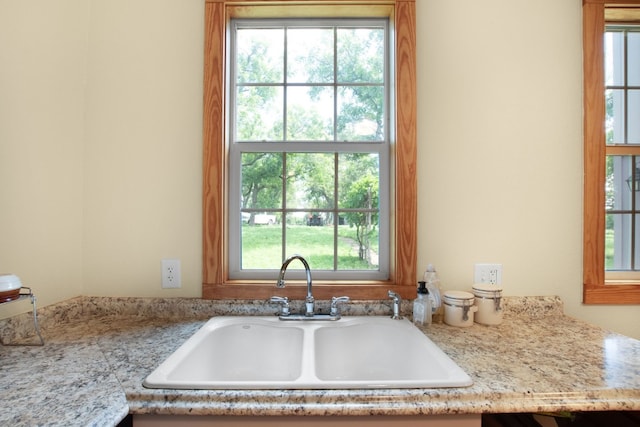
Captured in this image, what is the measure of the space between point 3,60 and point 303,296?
1445mm

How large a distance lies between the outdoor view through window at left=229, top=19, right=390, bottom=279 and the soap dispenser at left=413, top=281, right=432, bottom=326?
29 centimetres

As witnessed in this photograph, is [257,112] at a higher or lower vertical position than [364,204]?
higher

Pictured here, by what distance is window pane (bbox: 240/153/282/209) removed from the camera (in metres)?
1.45

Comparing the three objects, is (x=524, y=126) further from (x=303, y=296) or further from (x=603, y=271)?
(x=303, y=296)

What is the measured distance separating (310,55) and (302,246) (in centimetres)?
98

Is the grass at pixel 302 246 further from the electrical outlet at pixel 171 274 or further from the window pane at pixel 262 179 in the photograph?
the electrical outlet at pixel 171 274

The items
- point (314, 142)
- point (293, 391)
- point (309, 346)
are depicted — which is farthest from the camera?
point (314, 142)

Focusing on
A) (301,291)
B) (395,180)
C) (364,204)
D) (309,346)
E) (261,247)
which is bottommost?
(309,346)

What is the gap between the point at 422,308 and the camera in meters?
1.17

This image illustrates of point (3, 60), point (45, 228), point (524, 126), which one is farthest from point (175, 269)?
point (524, 126)

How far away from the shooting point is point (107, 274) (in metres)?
1.33

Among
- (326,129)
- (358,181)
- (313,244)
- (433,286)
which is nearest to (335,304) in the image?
(313,244)

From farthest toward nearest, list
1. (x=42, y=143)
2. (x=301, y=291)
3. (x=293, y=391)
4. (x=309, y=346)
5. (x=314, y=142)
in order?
(x=314, y=142), (x=301, y=291), (x=42, y=143), (x=309, y=346), (x=293, y=391)

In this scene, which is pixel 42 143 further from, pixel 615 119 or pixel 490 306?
pixel 615 119
